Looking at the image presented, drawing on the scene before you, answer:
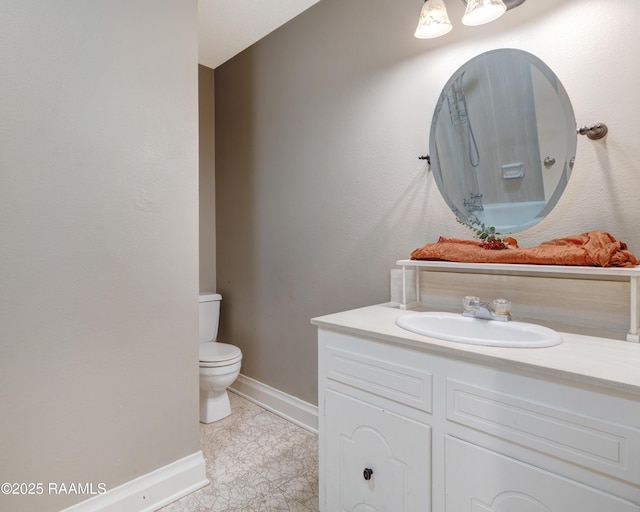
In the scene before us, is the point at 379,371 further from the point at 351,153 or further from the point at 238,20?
the point at 238,20

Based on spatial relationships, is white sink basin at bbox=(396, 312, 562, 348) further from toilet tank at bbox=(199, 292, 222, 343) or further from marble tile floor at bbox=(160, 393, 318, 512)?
toilet tank at bbox=(199, 292, 222, 343)

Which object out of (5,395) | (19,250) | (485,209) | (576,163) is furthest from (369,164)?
(5,395)

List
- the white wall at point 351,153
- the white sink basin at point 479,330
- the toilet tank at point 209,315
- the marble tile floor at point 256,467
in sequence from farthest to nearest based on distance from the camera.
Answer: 1. the toilet tank at point 209,315
2. the marble tile floor at point 256,467
3. the white wall at point 351,153
4. the white sink basin at point 479,330

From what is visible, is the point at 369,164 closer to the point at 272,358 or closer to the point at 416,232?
the point at 416,232

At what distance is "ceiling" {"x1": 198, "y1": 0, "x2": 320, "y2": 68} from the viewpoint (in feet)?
6.73

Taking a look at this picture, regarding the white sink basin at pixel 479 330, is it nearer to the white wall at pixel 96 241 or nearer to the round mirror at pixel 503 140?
the round mirror at pixel 503 140

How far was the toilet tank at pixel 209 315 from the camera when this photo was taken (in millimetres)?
2541

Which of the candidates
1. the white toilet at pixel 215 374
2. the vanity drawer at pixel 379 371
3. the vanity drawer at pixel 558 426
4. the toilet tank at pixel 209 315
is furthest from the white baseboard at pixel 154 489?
the vanity drawer at pixel 558 426

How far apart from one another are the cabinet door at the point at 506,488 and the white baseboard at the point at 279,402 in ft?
4.06

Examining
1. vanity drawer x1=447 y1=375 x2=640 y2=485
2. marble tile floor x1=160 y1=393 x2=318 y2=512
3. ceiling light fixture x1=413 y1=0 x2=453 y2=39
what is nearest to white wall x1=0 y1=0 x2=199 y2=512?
marble tile floor x1=160 y1=393 x2=318 y2=512

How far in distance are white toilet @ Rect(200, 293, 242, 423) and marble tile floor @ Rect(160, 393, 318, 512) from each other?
0.23ft

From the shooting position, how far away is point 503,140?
141 cm

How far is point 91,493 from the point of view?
1.36 m

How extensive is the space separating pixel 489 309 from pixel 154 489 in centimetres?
154
